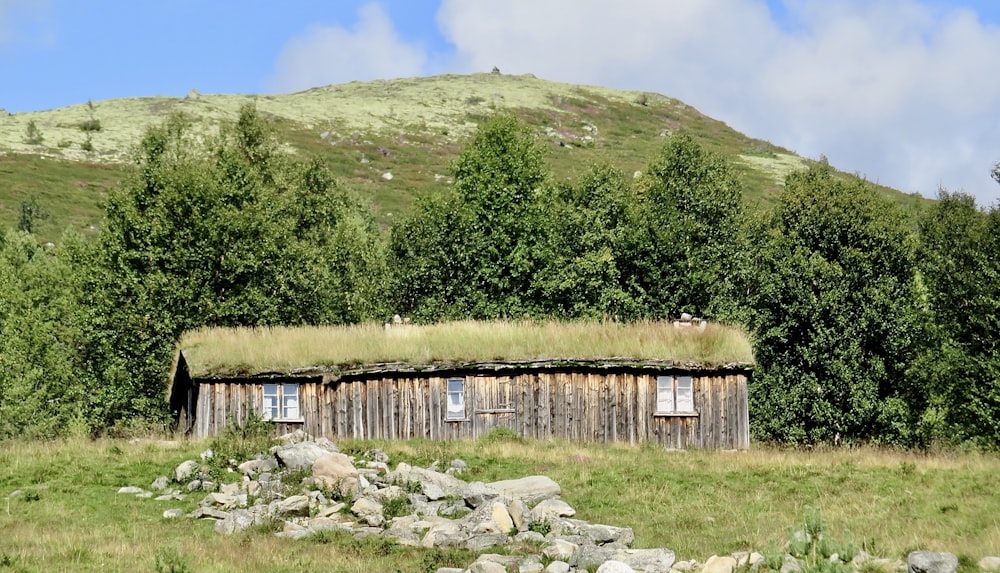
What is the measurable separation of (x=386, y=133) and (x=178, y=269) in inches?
3995

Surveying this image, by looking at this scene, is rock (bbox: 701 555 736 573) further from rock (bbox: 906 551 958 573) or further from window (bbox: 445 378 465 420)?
window (bbox: 445 378 465 420)

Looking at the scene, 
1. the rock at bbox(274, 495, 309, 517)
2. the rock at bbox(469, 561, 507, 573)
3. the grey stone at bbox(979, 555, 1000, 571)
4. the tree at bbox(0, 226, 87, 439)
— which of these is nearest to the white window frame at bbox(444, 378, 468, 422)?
the rock at bbox(274, 495, 309, 517)

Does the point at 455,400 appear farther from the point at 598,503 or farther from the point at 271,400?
the point at 598,503

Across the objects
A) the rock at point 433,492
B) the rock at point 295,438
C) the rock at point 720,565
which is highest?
the rock at point 295,438

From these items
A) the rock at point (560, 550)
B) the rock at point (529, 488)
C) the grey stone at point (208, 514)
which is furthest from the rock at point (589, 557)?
the grey stone at point (208, 514)

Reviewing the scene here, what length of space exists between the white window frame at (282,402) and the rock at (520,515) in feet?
50.0

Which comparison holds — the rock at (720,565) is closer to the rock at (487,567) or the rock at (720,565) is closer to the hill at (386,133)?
the rock at (487,567)

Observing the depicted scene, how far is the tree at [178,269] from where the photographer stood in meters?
41.1

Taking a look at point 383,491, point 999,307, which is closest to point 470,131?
point 999,307

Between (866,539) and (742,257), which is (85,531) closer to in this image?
(866,539)

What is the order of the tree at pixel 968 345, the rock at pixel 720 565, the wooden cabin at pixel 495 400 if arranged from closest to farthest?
the rock at pixel 720 565 → the wooden cabin at pixel 495 400 → the tree at pixel 968 345

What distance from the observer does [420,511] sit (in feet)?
67.6

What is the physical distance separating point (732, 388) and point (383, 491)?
15.7 m

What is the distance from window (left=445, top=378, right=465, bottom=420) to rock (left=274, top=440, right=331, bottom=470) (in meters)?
8.26
